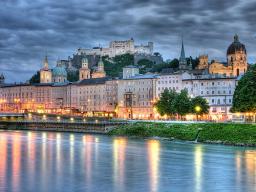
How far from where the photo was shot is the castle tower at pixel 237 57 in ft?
393

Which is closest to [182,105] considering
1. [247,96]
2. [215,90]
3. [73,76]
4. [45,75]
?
[247,96]

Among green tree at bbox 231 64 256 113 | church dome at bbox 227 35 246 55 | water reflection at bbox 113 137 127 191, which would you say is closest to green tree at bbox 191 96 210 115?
green tree at bbox 231 64 256 113

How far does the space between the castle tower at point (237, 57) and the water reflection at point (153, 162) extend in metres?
59.3

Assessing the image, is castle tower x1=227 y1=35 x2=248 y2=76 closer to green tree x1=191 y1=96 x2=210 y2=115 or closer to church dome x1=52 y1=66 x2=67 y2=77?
green tree x1=191 y1=96 x2=210 y2=115

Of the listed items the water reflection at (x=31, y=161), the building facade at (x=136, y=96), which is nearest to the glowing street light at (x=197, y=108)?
the water reflection at (x=31, y=161)

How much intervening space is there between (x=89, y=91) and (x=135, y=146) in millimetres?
79969

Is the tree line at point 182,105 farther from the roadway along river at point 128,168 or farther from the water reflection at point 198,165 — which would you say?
the water reflection at point 198,165

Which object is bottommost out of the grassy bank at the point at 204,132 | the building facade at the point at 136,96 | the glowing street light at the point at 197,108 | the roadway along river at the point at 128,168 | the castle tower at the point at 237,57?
the roadway along river at the point at 128,168

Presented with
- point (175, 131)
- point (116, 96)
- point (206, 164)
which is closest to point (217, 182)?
point (206, 164)

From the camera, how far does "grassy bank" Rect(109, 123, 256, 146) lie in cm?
6166

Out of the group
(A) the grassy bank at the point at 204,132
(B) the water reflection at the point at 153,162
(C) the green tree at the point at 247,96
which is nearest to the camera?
(B) the water reflection at the point at 153,162

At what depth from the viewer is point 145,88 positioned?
122m

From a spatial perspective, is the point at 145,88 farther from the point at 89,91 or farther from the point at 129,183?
the point at 129,183

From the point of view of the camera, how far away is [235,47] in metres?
123
